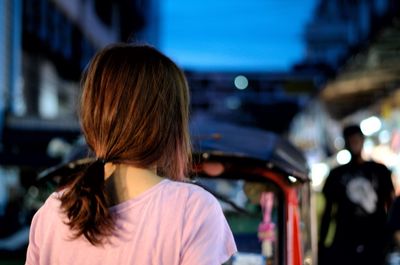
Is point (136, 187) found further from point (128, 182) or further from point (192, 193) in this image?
point (192, 193)

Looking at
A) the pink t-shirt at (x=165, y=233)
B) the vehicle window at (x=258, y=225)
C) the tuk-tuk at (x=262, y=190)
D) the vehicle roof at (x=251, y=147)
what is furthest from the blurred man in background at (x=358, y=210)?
the pink t-shirt at (x=165, y=233)

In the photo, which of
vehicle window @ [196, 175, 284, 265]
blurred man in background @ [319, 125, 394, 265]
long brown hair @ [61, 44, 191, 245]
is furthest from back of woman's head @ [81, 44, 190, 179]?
blurred man in background @ [319, 125, 394, 265]

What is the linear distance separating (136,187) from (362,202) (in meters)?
4.53

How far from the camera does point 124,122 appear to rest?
5.53ft

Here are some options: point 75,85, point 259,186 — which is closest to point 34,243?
point 259,186

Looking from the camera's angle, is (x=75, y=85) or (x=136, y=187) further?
(x=75, y=85)

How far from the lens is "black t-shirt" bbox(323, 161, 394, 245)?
5.86 m

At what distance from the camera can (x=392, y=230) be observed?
14.7 ft

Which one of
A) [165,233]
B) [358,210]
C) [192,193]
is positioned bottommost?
[358,210]

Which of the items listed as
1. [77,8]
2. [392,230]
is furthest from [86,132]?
[77,8]

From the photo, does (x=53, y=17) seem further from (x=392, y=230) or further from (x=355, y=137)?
(x=392, y=230)

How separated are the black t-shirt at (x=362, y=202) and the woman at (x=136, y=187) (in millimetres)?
4415

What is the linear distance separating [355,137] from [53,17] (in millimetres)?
15767

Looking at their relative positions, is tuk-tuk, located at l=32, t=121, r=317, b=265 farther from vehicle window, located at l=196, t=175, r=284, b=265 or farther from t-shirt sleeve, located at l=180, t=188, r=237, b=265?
t-shirt sleeve, located at l=180, t=188, r=237, b=265
